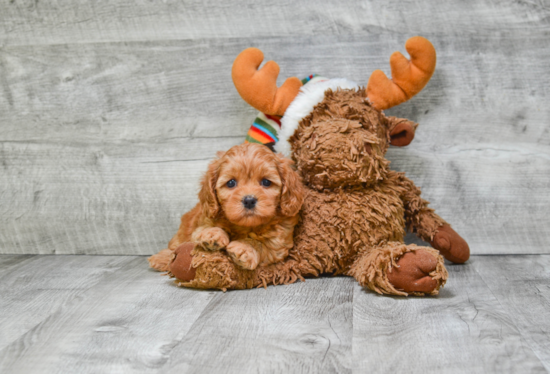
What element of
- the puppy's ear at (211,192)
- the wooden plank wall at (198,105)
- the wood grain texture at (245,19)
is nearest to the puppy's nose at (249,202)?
the puppy's ear at (211,192)

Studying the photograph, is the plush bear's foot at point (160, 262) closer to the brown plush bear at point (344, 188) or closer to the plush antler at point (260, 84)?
the brown plush bear at point (344, 188)

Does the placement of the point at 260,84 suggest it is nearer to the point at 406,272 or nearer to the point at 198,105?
the point at 198,105

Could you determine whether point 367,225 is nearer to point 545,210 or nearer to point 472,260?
point 472,260

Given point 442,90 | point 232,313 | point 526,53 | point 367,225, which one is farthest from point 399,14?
point 232,313

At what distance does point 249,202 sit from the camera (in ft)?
5.05

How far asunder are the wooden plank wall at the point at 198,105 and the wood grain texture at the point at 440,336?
707 millimetres

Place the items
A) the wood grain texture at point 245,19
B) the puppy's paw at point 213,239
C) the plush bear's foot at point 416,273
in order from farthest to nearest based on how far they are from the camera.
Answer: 1. the wood grain texture at point 245,19
2. the puppy's paw at point 213,239
3. the plush bear's foot at point 416,273

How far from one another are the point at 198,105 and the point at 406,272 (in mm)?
1207

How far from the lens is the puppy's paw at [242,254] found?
1.56 m

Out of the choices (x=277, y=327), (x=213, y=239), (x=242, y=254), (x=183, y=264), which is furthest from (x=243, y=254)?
(x=277, y=327)

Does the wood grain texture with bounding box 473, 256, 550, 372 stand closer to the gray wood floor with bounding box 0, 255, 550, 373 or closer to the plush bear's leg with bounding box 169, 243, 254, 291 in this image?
the gray wood floor with bounding box 0, 255, 550, 373

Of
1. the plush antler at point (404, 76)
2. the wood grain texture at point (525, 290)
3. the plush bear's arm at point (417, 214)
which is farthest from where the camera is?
the plush bear's arm at point (417, 214)

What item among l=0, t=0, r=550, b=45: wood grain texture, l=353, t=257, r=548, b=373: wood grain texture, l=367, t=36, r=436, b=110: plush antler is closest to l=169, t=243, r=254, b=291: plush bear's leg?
l=353, t=257, r=548, b=373: wood grain texture

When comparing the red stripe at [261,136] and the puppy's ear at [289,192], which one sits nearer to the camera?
the puppy's ear at [289,192]
